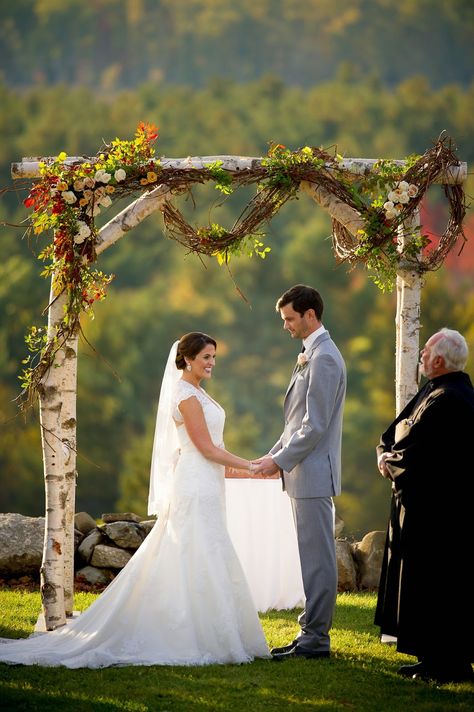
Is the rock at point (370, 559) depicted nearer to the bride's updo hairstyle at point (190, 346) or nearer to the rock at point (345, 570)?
the rock at point (345, 570)

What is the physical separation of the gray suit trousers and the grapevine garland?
1671 mm

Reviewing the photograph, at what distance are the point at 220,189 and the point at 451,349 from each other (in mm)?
1938

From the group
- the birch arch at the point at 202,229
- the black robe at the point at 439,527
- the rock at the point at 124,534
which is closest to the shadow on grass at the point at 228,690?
the black robe at the point at 439,527

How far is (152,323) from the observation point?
96.9ft

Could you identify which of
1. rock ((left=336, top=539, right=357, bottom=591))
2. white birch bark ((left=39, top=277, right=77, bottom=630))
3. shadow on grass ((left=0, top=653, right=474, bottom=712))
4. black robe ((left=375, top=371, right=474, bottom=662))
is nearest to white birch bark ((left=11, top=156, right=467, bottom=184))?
white birch bark ((left=39, top=277, right=77, bottom=630))

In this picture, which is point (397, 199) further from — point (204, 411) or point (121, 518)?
point (121, 518)

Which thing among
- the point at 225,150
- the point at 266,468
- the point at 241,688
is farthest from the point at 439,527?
the point at 225,150

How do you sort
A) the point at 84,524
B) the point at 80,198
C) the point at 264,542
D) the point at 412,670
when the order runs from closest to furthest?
the point at 412,670 < the point at 80,198 < the point at 264,542 < the point at 84,524

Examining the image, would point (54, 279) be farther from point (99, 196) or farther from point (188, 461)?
point (188, 461)

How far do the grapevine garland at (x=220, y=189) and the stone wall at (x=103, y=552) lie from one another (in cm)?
254

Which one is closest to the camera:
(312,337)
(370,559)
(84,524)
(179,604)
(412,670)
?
(412,670)

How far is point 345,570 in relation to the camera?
334 inches

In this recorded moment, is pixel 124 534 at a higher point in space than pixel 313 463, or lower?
lower

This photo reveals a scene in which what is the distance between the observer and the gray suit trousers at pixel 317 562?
18.0 feet
